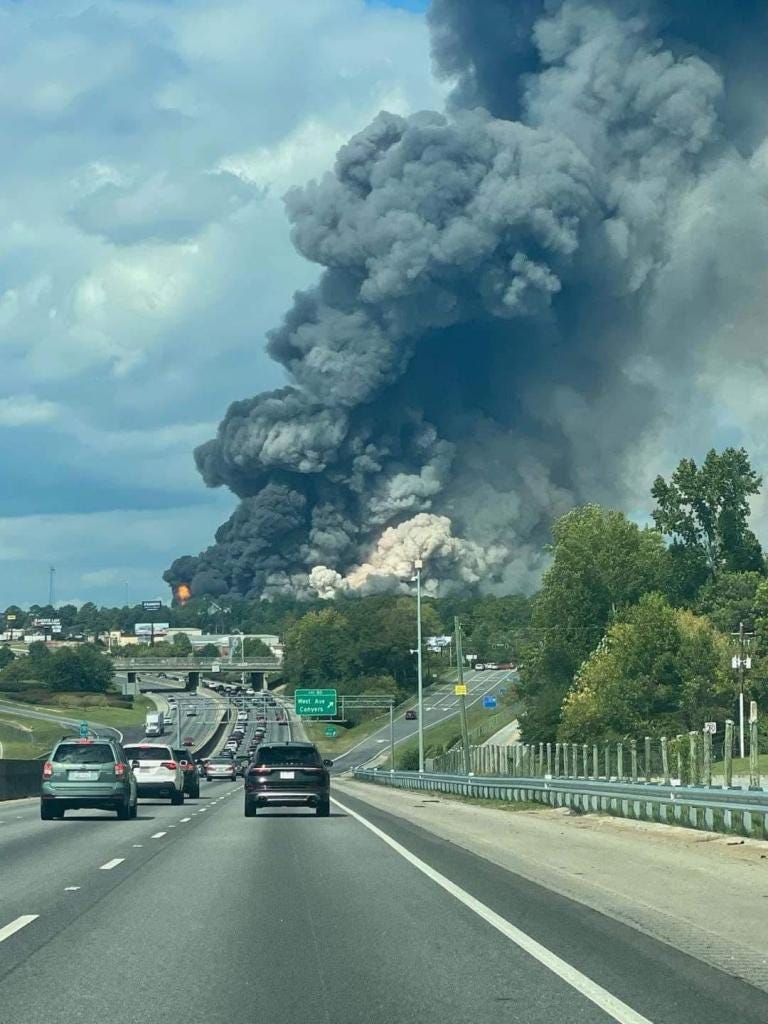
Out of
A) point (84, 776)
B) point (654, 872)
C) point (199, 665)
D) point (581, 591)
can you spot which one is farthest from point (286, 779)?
point (199, 665)

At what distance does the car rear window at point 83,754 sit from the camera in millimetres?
30984

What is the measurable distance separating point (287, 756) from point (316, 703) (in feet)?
252

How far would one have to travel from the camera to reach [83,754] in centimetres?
3106

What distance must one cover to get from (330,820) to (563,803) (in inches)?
322

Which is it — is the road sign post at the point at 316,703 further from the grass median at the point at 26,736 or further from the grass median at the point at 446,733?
the grass median at the point at 26,736

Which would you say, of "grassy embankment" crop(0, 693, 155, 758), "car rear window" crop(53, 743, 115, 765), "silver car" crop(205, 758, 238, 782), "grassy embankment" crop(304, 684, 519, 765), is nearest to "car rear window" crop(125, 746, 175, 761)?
"car rear window" crop(53, 743, 115, 765)

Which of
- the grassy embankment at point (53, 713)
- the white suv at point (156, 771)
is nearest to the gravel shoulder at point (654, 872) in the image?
the white suv at point (156, 771)

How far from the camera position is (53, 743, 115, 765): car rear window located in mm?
30984

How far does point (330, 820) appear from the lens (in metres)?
32.2

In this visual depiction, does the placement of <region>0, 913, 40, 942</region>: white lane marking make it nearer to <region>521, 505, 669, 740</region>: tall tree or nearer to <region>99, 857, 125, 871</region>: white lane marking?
<region>99, 857, 125, 871</region>: white lane marking

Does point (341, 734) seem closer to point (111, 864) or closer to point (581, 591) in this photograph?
point (581, 591)

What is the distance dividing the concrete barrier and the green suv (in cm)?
1396

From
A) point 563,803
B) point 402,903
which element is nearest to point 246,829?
point 563,803

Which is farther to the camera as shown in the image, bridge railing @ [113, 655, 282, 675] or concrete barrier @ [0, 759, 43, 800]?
bridge railing @ [113, 655, 282, 675]
